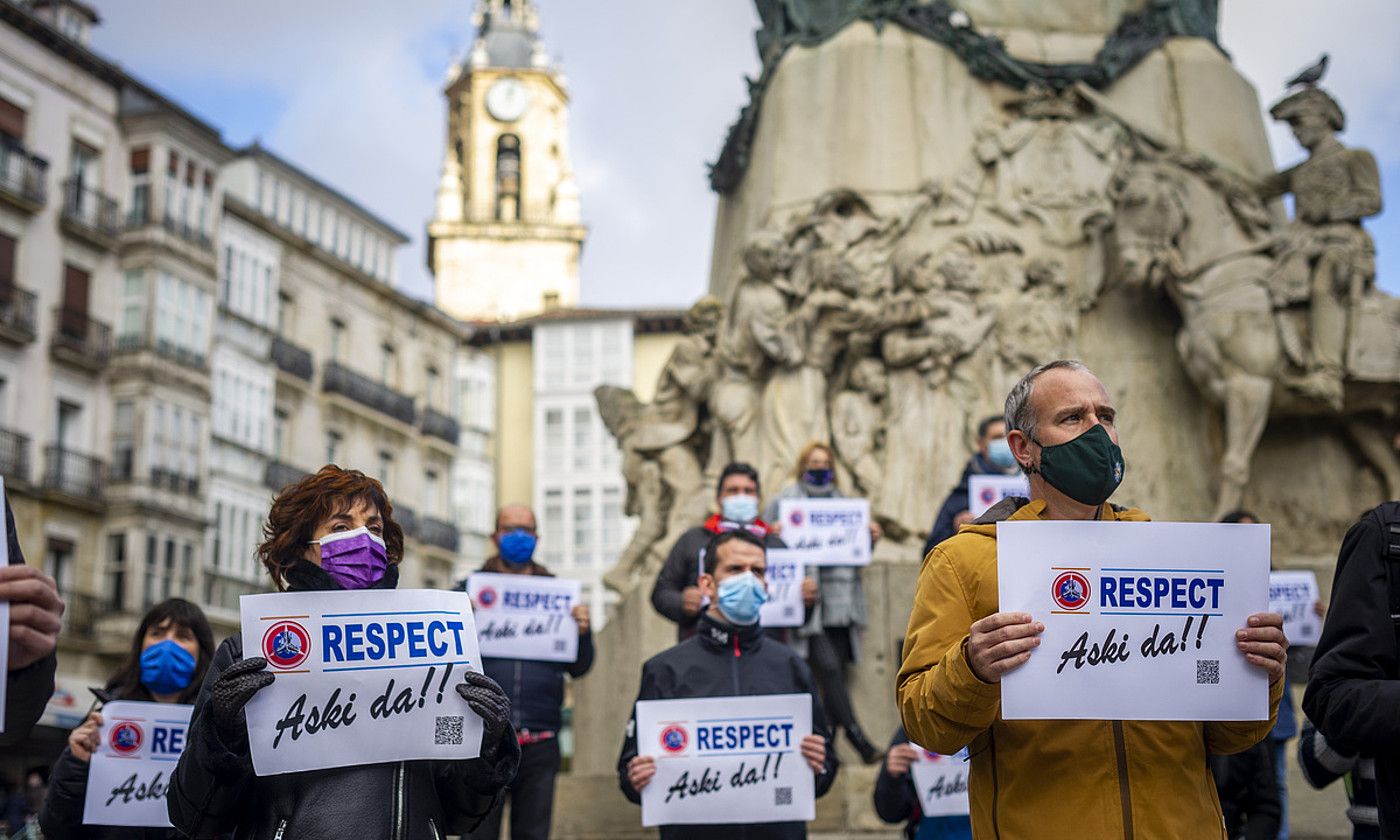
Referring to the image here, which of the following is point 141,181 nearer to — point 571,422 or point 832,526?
point 571,422

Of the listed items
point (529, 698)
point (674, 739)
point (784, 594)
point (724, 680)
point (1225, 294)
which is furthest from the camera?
point (1225, 294)

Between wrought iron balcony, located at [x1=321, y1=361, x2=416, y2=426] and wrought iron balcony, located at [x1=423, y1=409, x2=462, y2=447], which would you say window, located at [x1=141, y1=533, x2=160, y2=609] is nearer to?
wrought iron balcony, located at [x1=321, y1=361, x2=416, y2=426]

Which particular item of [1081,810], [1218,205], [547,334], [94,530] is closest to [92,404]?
[94,530]

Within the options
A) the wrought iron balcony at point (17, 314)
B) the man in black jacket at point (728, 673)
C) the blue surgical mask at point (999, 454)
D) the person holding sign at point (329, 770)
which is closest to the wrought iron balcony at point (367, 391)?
the wrought iron balcony at point (17, 314)

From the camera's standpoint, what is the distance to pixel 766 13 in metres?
16.2

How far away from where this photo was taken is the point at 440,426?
57.0m

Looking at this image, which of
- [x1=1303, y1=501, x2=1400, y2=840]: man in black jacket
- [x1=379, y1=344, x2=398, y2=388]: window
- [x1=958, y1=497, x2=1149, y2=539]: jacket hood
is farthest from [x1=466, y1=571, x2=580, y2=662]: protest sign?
[x1=379, y1=344, x2=398, y2=388]: window

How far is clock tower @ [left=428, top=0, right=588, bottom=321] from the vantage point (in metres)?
81.7

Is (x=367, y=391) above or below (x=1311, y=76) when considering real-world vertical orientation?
above

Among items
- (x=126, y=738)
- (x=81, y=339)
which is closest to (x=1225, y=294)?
(x=126, y=738)

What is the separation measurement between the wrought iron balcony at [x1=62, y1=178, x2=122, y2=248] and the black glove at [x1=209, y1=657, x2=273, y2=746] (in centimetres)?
3658

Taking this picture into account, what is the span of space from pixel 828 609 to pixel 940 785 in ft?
12.8

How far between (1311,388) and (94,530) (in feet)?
102

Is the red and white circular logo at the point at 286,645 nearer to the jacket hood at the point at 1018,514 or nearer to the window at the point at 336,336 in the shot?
the jacket hood at the point at 1018,514
